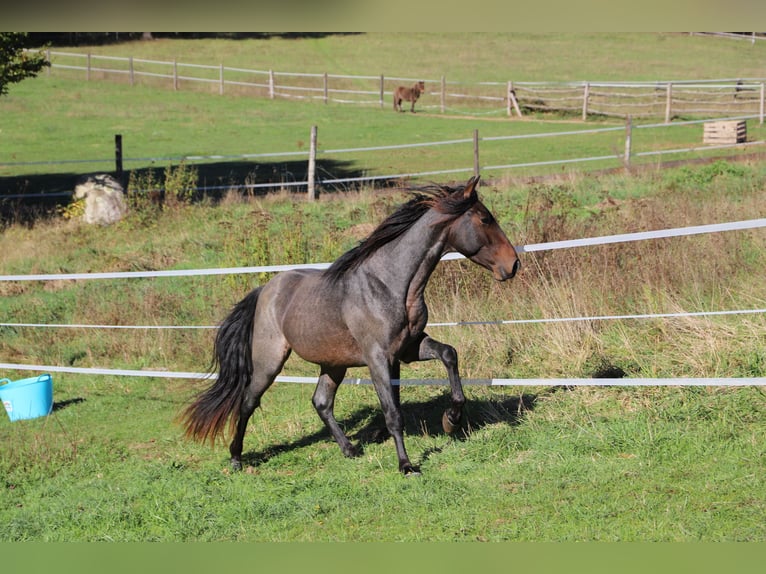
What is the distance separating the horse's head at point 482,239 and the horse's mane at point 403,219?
0.06 metres

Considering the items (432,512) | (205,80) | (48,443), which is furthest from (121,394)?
(205,80)

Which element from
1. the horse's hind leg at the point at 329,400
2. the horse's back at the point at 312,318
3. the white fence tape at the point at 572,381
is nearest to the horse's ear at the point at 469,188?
the horse's back at the point at 312,318

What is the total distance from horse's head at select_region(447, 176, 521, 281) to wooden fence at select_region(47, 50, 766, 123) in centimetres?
2825

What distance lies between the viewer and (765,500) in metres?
5.07

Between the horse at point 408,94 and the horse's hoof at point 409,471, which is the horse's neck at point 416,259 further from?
the horse at point 408,94

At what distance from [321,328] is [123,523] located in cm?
192

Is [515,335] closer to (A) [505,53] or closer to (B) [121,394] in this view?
(B) [121,394]

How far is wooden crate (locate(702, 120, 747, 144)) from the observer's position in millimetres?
24828

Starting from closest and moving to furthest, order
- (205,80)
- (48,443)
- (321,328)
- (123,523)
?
(123,523)
(321,328)
(48,443)
(205,80)

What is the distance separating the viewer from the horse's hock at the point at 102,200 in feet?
56.5

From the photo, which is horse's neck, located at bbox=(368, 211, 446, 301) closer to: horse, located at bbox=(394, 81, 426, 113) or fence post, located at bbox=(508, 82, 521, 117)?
fence post, located at bbox=(508, 82, 521, 117)

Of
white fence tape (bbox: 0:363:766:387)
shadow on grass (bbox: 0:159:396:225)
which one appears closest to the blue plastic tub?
white fence tape (bbox: 0:363:766:387)

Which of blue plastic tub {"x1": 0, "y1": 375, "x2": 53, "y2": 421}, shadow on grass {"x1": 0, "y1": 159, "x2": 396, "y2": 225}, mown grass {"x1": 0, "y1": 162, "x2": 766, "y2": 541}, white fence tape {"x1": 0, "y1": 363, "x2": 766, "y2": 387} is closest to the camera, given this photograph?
mown grass {"x1": 0, "y1": 162, "x2": 766, "y2": 541}

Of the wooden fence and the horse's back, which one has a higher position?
the wooden fence
